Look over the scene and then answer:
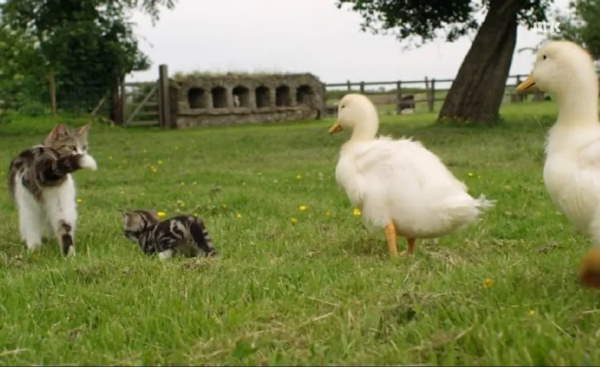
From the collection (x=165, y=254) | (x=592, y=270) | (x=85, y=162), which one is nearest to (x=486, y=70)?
(x=85, y=162)

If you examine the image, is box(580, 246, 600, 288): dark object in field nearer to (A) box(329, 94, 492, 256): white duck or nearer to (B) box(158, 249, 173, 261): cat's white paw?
(A) box(329, 94, 492, 256): white duck

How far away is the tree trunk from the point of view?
23125 mm

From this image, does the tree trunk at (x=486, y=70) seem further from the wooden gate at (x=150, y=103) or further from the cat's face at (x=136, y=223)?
the cat's face at (x=136, y=223)

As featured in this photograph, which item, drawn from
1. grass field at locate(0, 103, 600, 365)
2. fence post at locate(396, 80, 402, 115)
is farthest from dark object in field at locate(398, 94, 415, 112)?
grass field at locate(0, 103, 600, 365)

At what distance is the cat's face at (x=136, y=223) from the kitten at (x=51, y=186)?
0.47 meters

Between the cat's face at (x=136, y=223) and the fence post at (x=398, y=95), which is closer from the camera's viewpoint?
the cat's face at (x=136, y=223)

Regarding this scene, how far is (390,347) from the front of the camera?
322cm

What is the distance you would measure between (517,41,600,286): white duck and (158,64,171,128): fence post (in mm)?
31876

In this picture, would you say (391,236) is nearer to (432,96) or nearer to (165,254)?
(165,254)

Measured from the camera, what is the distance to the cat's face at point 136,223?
6.83 m

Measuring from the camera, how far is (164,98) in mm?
35688

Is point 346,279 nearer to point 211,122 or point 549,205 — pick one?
→ point 549,205

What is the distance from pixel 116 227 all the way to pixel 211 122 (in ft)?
96.2

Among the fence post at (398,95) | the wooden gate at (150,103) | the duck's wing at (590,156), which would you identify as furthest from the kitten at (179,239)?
the fence post at (398,95)
